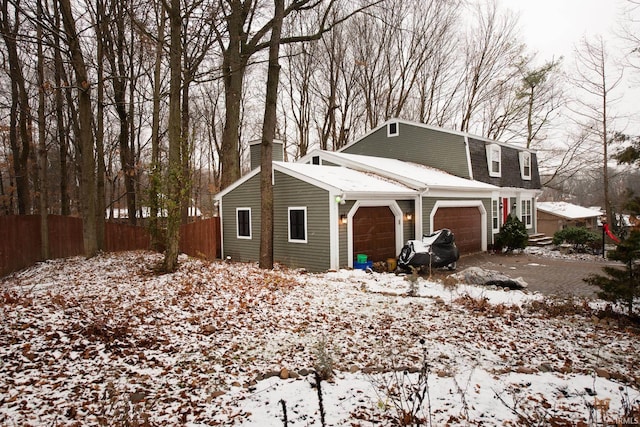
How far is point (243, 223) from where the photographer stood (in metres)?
14.1

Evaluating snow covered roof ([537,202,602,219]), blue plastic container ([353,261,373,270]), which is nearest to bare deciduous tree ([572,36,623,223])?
snow covered roof ([537,202,602,219])

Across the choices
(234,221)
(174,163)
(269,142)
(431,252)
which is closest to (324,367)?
(174,163)

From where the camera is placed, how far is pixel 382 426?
312cm

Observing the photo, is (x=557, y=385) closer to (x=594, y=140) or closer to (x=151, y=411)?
(x=151, y=411)

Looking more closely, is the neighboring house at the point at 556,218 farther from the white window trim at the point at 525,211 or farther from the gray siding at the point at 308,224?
the gray siding at the point at 308,224

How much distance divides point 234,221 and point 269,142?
4816mm

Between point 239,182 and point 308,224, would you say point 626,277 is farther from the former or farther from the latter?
point 239,182

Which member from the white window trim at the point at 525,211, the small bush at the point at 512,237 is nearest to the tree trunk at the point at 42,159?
the small bush at the point at 512,237

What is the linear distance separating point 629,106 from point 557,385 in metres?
22.7

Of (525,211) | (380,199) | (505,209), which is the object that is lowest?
(525,211)

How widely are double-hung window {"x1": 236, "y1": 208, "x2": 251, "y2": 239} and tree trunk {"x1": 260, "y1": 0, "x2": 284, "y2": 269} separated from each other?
9.82ft

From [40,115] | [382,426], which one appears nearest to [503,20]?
[40,115]

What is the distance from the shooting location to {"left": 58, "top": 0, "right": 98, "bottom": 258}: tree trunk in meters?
10.5

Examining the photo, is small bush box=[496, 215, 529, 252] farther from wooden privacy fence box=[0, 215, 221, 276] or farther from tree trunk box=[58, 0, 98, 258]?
tree trunk box=[58, 0, 98, 258]
